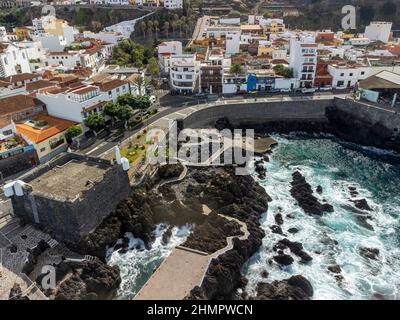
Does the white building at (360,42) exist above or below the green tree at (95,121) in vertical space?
above

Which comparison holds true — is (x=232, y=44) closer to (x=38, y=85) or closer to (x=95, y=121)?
(x=38, y=85)

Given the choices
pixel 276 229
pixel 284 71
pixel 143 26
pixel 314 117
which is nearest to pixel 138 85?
pixel 284 71

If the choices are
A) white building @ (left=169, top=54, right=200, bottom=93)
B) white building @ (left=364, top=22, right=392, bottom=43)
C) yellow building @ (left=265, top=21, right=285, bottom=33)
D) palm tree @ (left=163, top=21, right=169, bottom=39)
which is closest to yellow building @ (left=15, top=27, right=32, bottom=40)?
palm tree @ (left=163, top=21, right=169, bottom=39)

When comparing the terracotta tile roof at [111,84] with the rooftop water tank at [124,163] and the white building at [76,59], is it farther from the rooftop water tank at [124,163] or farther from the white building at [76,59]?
the rooftop water tank at [124,163]

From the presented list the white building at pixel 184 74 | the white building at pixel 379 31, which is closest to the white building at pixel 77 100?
Answer: the white building at pixel 184 74

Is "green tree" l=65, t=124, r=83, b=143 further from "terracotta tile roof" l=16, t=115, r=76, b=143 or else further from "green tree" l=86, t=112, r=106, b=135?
"green tree" l=86, t=112, r=106, b=135
